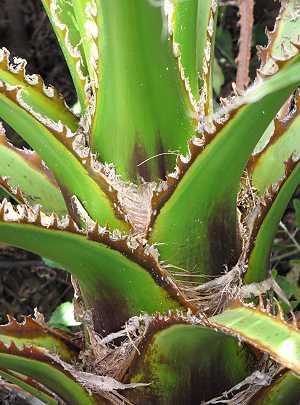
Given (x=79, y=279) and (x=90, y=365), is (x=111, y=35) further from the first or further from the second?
(x=90, y=365)

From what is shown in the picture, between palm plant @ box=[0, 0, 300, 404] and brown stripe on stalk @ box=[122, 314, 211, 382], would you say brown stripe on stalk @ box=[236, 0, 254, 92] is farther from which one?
brown stripe on stalk @ box=[122, 314, 211, 382]

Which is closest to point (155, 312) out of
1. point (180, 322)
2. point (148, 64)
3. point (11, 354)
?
point (180, 322)

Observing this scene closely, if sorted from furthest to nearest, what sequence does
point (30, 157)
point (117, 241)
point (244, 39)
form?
1. point (244, 39)
2. point (30, 157)
3. point (117, 241)

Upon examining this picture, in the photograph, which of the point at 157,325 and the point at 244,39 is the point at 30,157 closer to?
the point at 157,325

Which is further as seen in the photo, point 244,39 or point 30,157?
point 244,39

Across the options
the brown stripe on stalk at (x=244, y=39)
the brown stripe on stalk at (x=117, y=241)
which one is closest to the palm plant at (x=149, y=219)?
the brown stripe on stalk at (x=117, y=241)

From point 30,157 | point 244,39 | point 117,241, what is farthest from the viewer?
point 244,39

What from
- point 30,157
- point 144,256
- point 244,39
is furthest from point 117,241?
point 244,39

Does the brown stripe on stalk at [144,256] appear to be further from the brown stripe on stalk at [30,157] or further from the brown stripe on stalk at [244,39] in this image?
the brown stripe on stalk at [244,39]

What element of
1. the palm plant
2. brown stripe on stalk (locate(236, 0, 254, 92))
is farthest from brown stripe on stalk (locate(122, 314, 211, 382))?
brown stripe on stalk (locate(236, 0, 254, 92))
